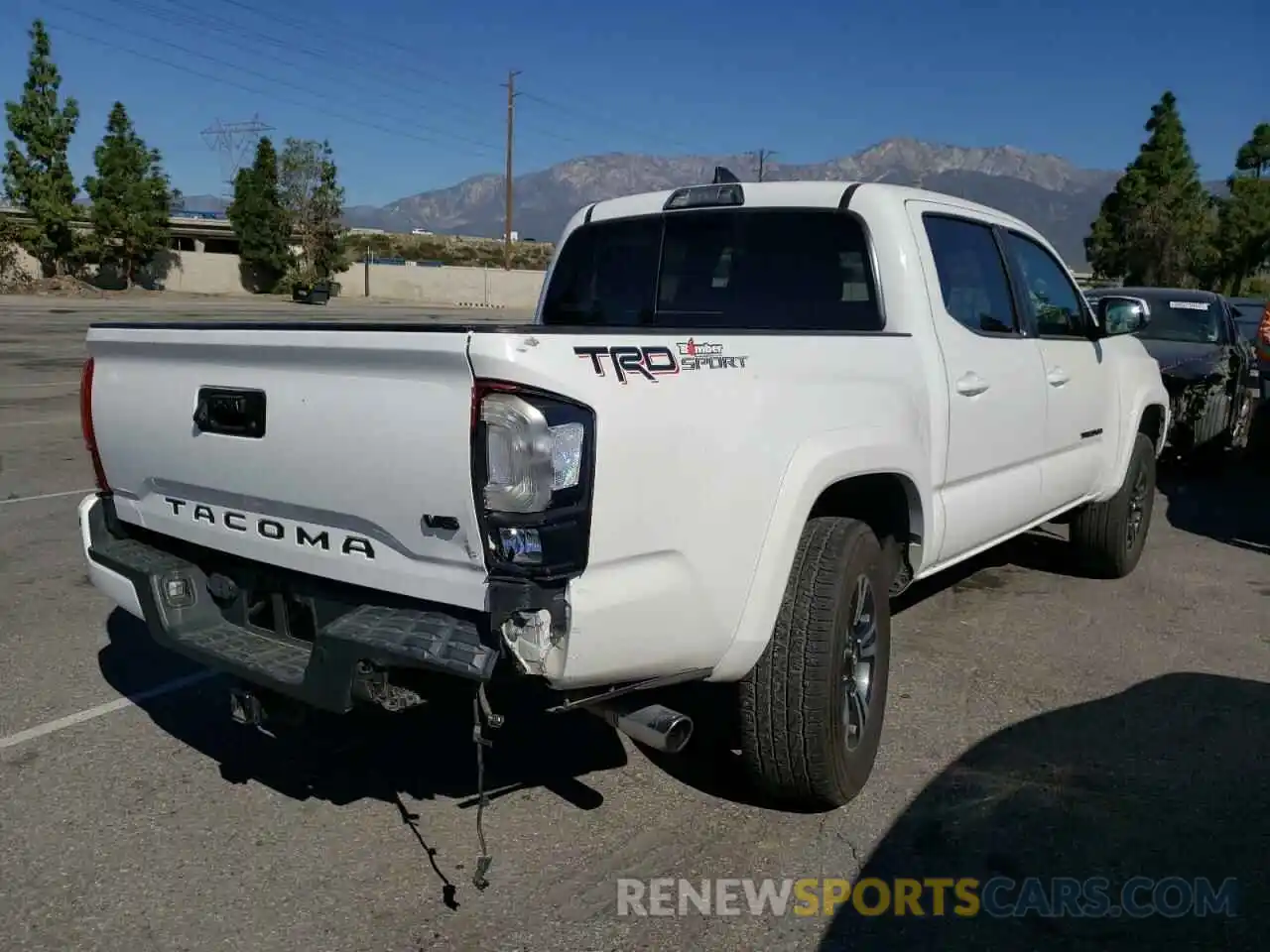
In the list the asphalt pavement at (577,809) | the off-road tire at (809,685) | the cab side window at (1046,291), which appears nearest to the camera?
the asphalt pavement at (577,809)

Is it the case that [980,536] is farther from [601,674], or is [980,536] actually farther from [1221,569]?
[1221,569]

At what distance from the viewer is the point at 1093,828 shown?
3.53 m

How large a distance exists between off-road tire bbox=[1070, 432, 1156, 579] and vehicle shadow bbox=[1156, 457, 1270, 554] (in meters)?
1.58

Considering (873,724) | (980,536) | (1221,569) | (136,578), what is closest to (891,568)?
(873,724)

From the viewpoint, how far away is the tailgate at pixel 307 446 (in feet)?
8.66

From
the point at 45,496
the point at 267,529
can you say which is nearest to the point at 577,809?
the point at 267,529

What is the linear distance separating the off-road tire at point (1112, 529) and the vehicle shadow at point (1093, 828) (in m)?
1.74

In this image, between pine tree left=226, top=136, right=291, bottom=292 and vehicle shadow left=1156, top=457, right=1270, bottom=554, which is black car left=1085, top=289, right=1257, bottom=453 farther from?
pine tree left=226, top=136, right=291, bottom=292

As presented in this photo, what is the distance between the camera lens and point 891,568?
Answer: 154 inches

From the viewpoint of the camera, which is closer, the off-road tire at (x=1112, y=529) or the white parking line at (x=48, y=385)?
the off-road tire at (x=1112, y=529)

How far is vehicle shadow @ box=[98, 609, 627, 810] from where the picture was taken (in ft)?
12.4

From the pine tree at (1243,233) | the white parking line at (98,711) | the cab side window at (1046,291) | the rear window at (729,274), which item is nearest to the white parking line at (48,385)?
the white parking line at (98,711)

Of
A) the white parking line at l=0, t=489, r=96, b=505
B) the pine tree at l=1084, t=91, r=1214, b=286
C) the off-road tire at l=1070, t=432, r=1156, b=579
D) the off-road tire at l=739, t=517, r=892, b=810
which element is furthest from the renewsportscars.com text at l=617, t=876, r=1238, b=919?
the pine tree at l=1084, t=91, r=1214, b=286

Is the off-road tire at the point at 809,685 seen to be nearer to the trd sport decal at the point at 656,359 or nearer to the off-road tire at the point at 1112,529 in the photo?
the trd sport decal at the point at 656,359
